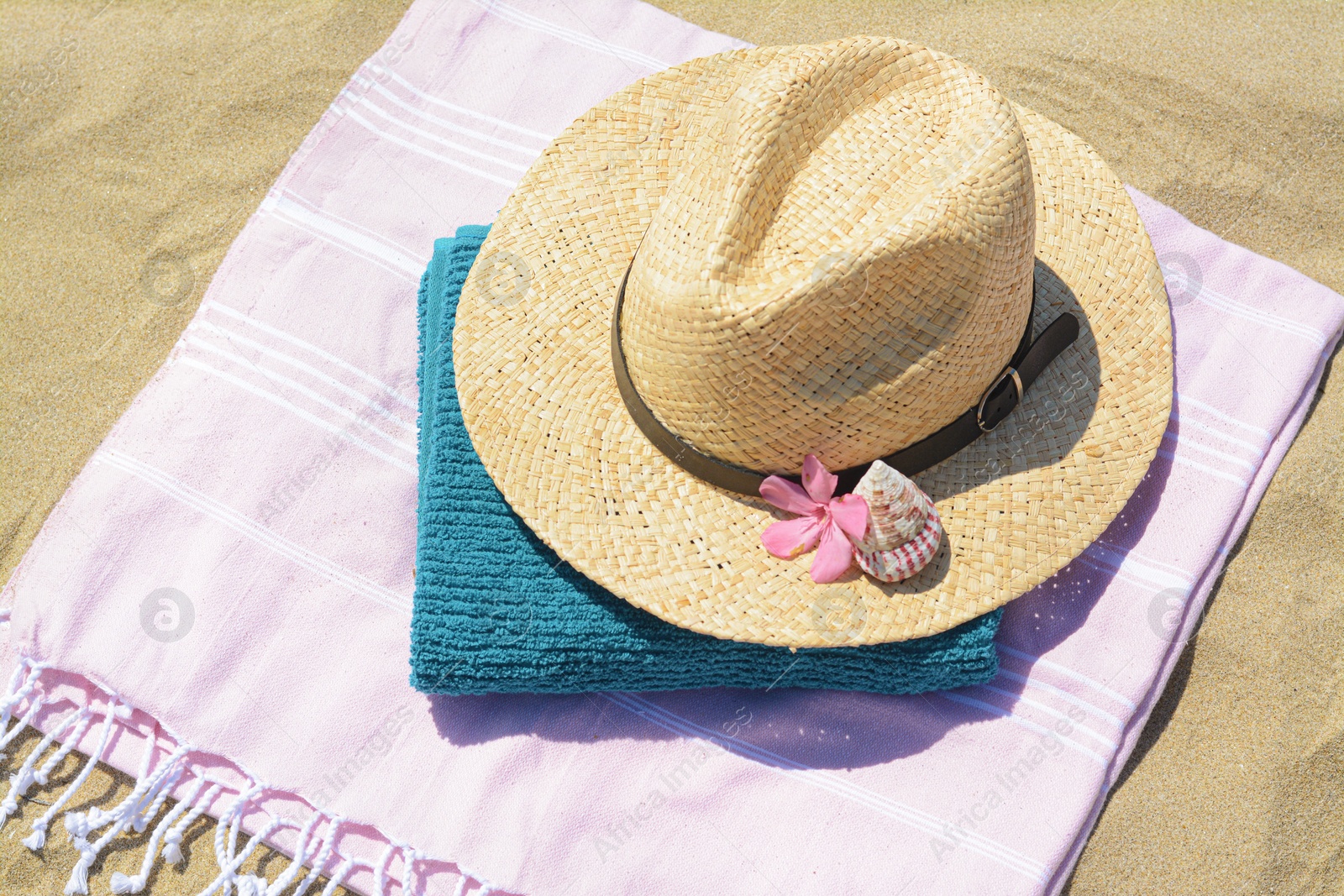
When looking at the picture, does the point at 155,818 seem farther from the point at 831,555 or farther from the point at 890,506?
the point at 890,506

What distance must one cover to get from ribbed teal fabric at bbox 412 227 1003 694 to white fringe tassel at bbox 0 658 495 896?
439 millimetres

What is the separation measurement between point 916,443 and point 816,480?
22 cm

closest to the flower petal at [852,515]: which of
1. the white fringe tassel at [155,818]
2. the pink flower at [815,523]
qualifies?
the pink flower at [815,523]

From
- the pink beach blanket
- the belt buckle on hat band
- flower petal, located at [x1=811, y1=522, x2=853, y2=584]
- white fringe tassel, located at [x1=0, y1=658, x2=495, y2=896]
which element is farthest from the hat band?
white fringe tassel, located at [x1=0, y1=658, x2=495, y2=896]

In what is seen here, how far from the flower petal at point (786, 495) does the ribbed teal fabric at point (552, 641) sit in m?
0.39

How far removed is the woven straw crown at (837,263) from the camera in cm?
157

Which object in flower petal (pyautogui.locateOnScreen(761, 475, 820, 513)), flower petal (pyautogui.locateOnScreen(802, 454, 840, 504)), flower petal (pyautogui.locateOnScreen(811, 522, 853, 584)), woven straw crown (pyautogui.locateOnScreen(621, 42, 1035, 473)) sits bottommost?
flower petal (pyautogui.locateOnScreen(811, 522, 853, 584))

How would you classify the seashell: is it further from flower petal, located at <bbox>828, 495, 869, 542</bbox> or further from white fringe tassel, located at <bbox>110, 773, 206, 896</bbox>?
white fringe tassel, located at <bbox>110, 773, 206, 896</bbox>

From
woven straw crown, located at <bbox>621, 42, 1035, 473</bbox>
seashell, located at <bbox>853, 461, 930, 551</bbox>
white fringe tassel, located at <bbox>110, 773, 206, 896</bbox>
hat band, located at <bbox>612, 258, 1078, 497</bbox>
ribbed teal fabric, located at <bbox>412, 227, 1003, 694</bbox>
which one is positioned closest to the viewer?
woven straw crown, located at <bbox>621, 42, 1035, 473</bbox>

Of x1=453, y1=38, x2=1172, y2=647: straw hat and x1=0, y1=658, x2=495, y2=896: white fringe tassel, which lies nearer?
x1=453, y1=38, x2=1172, y2=647: straw hat

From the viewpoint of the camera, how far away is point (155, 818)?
2207 mm

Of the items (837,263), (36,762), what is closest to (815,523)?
(837,263)

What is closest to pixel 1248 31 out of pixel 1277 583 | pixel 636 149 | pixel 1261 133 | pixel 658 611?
pixel 1261 133

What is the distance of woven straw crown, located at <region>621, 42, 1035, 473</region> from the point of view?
1.57m
